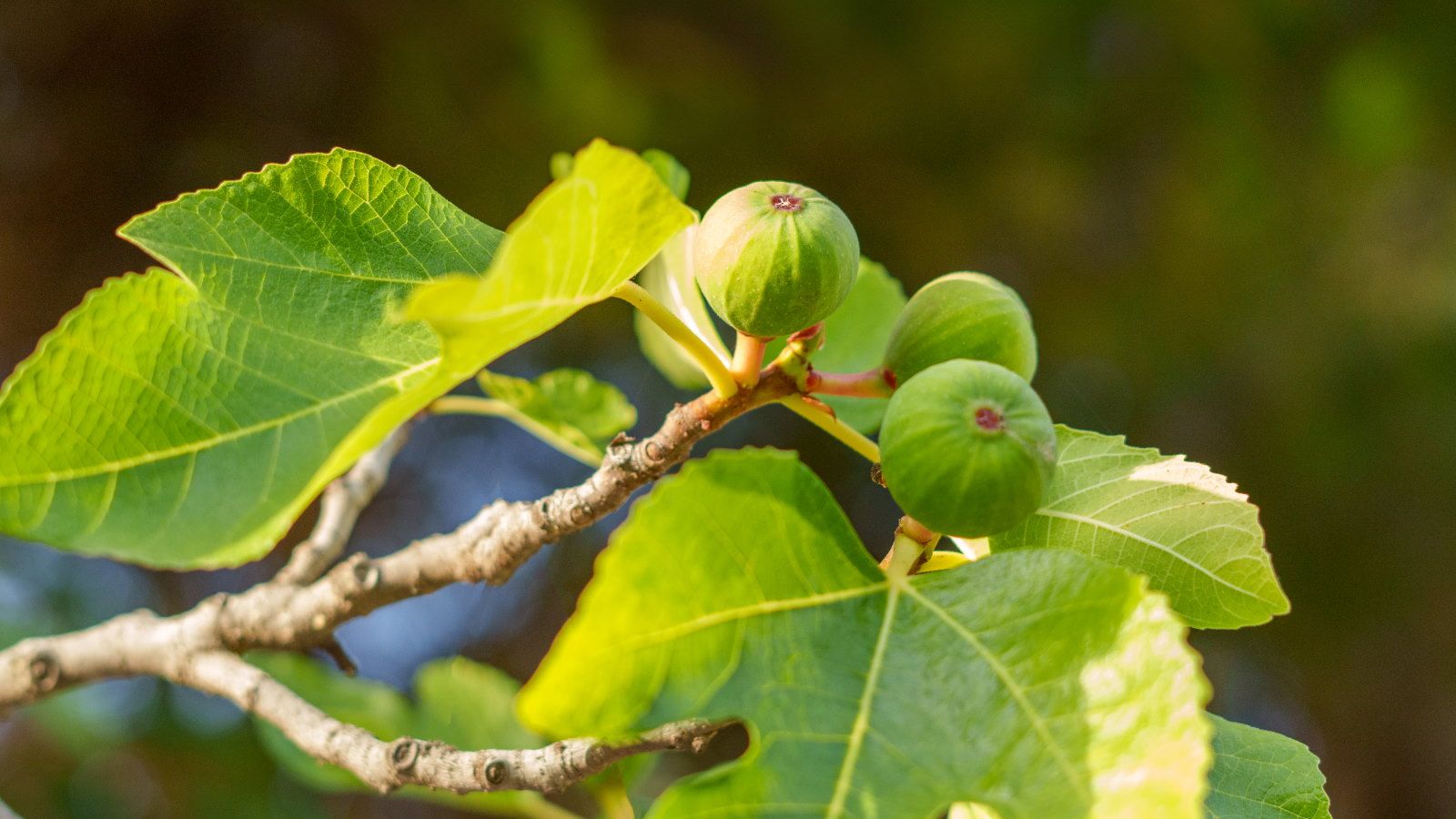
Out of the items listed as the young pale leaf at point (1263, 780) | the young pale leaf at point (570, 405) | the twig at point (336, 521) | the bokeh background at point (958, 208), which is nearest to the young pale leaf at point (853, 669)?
the young pale leaf at point (1263, 780)

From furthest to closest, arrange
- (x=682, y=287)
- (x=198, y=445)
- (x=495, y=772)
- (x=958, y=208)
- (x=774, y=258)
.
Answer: (x=958, y=208)
(x=682, y=287)
(x=495, y=772)
(x=774, y=258)
(x=198, y=445)

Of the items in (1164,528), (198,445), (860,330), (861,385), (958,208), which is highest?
(958,208)

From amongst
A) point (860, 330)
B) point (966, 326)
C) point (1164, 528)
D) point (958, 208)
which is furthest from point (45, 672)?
point (958, 208)

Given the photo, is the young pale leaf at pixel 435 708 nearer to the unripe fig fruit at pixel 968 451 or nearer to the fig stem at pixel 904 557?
the fig stem at pixel 904 557

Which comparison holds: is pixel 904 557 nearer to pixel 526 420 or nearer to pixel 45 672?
pixel 526 420

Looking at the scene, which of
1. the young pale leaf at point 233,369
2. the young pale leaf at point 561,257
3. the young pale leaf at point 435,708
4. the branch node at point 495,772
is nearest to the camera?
the young pale leaf at point 561,257

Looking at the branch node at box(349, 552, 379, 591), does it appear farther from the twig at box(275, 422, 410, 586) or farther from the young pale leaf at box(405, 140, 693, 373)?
the young pale leaf at box(405, 140, 693, 373)

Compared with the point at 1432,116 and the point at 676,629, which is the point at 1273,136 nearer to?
the point at 1432,116
